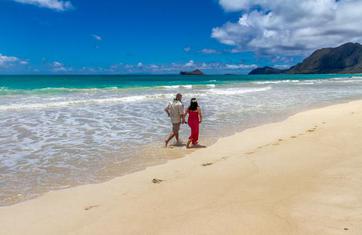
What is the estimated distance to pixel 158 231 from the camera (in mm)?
4004

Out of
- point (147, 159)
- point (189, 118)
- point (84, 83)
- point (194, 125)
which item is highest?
point (189, 118)

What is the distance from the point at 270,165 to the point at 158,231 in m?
3.13

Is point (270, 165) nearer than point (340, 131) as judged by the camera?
Yes

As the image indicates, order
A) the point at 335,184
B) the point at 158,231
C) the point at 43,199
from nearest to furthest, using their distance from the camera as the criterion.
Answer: the point at 158,231, the point at 335,184, the point at 43,199

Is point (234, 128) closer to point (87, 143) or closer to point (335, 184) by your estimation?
point (87, 143)

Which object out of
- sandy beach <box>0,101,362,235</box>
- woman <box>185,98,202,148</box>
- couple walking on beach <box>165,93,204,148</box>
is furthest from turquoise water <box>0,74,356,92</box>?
sandy beach <box>0,101,362,235</box>

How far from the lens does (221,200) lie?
4809 millimetres

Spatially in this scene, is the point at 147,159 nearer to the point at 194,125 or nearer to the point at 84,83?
the point at 194,125

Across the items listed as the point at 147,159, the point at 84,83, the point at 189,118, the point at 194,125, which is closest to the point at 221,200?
the point at 147,159

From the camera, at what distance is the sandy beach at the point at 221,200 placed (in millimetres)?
4031

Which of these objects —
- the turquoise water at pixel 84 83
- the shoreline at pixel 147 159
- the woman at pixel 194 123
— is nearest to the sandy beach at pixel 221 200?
the shoreline at pixel 147 159

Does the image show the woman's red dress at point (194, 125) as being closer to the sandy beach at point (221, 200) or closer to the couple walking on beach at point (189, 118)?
the couple walking on beach at point (189, 118)

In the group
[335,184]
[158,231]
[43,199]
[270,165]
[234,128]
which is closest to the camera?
[158,231]

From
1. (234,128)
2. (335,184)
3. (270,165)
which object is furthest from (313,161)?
(234,128)
